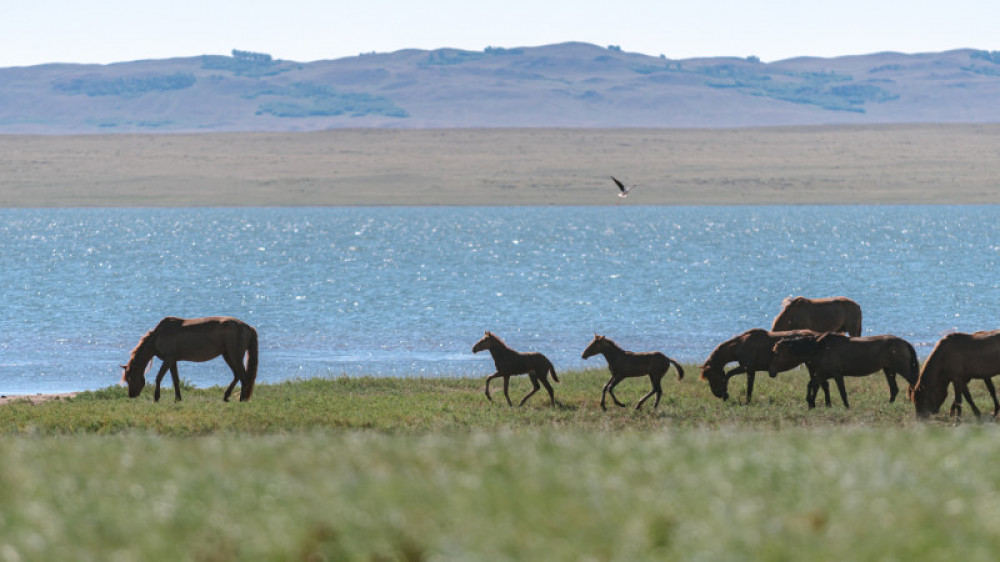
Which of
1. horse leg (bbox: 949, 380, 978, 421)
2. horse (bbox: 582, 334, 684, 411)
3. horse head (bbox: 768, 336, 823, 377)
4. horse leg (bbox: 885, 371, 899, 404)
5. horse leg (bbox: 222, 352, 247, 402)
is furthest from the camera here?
horse leg (bbox: 222, 352, 247, 402)

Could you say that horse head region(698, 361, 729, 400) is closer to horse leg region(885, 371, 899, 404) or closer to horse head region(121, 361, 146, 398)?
horse leg region(885, 371, 899, 404)

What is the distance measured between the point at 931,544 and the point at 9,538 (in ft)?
17.5

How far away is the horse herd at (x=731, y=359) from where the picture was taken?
19.4 m

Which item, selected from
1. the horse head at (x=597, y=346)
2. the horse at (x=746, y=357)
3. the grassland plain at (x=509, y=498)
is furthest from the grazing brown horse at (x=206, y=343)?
the grassland plain at (x=509, y=498)

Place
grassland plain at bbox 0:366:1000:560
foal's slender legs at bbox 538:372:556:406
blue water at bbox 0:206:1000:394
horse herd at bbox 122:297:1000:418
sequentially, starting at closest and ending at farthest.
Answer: grassland plain at bbox 0:366:1000:560 < horse herd at bbox 122:297:1000:418 < foal's slender legs at bbox 538:372:556:406 < blue water at bbox 0:206:1000:394

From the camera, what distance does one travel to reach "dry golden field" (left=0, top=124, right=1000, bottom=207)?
152 m

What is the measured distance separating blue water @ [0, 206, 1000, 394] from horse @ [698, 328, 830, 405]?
12.1 meters

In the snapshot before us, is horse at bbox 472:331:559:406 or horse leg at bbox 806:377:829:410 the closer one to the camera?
horse leg at bbox 806:377:829:410

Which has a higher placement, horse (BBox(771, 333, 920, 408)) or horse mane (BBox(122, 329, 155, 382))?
horse (BBox(771, 333, 920, 408))

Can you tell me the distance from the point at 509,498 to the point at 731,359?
15194 millimetres

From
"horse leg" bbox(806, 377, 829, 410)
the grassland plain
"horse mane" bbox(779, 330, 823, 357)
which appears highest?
the grassland plain

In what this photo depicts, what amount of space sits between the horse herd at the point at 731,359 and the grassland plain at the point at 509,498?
8534mm

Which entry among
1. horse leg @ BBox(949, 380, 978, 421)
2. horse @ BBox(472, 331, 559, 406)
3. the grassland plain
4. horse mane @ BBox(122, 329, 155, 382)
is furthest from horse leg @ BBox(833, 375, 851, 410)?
horse mane @ BBox(122, 329, 155, 382)

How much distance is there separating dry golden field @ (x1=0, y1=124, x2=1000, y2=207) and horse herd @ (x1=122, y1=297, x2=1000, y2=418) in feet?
409
